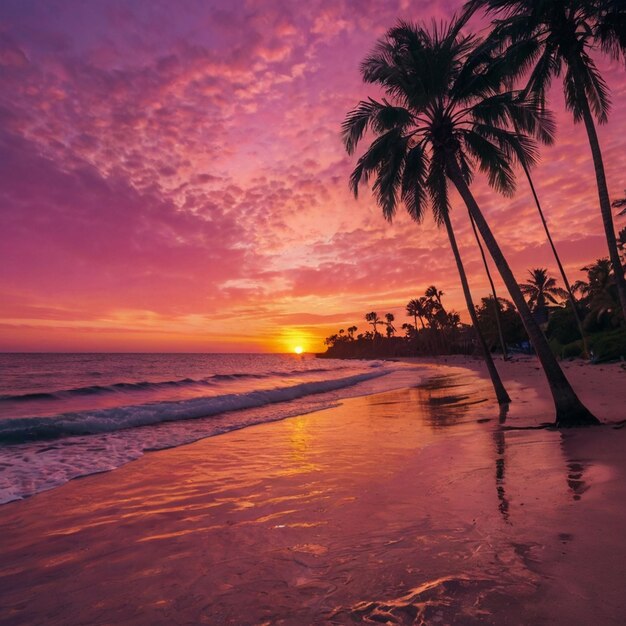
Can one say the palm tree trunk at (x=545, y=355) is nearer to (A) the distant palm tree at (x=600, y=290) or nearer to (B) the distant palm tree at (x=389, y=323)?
(A) the distant palm tree at (x=600, y=290)

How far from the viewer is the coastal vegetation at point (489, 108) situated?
10.2 meters

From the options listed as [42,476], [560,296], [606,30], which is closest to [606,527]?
[42,476]

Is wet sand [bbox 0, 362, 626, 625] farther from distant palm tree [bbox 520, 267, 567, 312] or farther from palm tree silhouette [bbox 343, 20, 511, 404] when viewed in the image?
distant palm tree [bbox 520, 267, 567, 312]

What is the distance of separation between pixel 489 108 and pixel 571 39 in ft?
8.61

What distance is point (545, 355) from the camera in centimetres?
987

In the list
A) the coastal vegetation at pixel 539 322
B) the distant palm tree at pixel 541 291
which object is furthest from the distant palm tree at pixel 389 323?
the distant palm tree at pixel 541 291

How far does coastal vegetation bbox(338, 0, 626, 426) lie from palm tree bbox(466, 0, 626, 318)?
3 centimetres

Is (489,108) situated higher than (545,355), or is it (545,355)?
(489,108)

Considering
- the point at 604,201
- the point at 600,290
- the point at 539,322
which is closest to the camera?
the point at 604,201

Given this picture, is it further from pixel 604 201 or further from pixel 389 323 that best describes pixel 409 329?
pixel 604 201

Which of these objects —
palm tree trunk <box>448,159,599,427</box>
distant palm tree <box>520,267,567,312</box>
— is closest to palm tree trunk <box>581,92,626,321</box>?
palm tree trunk <box>448,159,599,427</box>

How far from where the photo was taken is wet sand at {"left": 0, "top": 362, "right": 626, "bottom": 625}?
269cm

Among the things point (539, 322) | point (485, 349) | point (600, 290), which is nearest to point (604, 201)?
point (485, 349)

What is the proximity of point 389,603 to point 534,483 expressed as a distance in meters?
3.30
